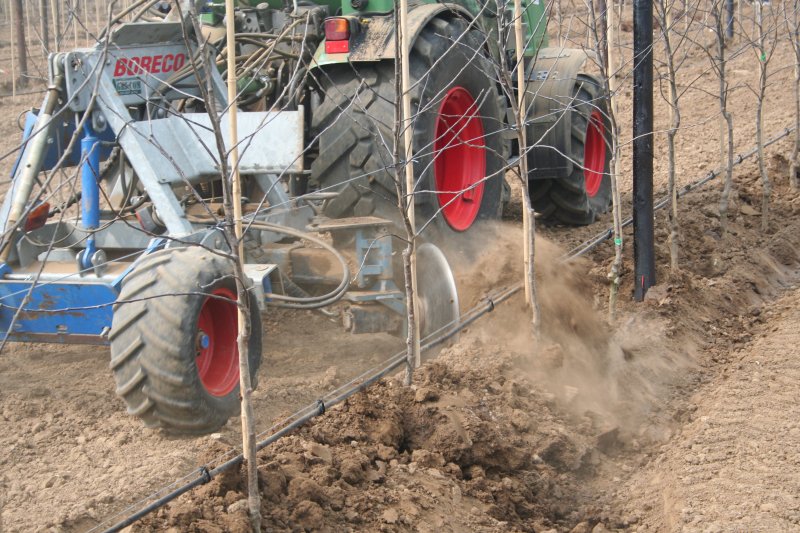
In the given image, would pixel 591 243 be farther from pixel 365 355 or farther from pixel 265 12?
pixel 265 12

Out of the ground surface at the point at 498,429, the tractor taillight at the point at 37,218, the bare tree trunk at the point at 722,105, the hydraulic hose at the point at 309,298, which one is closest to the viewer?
the ground surface at the point at 498,429

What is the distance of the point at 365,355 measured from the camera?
5.60 metres

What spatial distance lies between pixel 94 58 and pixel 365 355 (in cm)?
219

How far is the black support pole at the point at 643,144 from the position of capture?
5.96 metres

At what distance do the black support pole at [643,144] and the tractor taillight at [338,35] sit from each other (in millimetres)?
1774

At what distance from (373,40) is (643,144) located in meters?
1.86

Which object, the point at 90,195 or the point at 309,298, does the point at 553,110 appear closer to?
the point at 309,298

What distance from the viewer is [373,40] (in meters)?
5.44

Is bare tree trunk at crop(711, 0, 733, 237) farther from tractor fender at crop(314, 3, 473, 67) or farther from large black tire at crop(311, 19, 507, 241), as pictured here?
tractor fender at crop(314, 3, 473, 67)

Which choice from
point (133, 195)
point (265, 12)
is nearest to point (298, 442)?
point (133, 195)

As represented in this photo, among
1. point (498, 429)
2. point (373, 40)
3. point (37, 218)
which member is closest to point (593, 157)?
point (373, 40)

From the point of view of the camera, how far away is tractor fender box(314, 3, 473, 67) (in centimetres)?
535

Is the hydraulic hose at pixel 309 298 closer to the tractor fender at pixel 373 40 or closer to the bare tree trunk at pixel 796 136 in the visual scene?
the tractor fender at pixel 373 40

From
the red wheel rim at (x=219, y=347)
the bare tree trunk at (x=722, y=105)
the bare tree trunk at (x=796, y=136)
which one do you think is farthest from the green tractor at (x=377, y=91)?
the bare tree trunk at (x=796, y=136)
